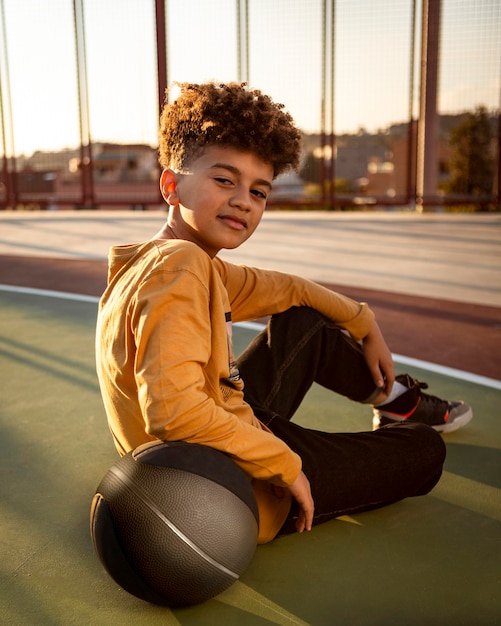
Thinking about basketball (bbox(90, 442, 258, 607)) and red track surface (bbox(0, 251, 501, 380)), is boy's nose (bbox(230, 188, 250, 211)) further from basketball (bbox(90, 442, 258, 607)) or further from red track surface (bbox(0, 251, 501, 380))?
red track surface (bbox(0, 251, 501, 380))

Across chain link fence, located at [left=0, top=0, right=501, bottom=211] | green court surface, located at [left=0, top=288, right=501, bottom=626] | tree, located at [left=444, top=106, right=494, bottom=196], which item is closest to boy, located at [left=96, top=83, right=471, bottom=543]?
green court surface, located at [left=0, top=288, right=501, bottom=626]

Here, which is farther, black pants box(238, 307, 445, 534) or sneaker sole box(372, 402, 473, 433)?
sneaker sole box(372, 402, 473, 433)

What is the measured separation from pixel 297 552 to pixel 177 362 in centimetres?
81

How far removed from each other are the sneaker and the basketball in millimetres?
1151

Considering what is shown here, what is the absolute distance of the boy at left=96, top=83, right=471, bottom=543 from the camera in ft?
5.00

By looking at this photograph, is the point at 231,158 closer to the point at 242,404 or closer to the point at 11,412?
the point at 242,404

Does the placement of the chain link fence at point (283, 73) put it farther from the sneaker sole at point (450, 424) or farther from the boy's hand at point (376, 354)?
the boy's hand at point (376, 354)

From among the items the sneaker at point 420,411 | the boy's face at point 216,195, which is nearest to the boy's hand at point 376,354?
the sneaker at point 420,411

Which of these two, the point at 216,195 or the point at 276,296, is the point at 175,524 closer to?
the point at 216,195

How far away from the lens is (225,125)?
5.96 feet

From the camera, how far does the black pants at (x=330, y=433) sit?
195 centimetres

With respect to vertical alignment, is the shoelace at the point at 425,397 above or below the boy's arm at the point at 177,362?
below

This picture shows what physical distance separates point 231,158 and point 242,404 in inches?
26.3

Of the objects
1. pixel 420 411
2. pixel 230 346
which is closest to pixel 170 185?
pixel 230 346
